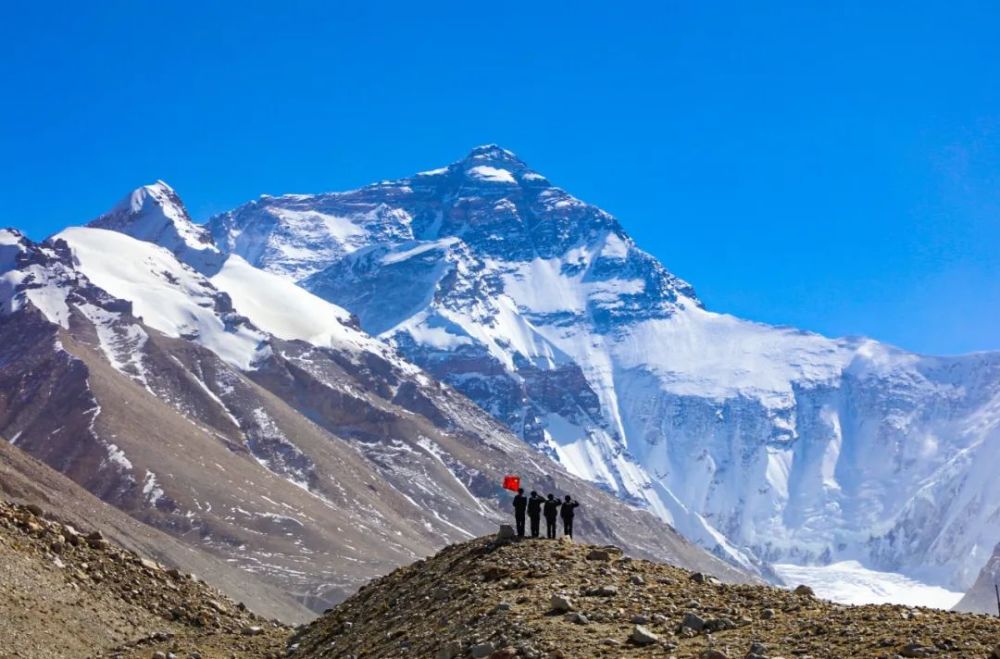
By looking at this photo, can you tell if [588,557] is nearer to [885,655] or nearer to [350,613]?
[350,613]

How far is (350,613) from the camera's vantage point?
44.6 meters

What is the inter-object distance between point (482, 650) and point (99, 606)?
1872cm

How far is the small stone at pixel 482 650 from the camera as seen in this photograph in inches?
1224

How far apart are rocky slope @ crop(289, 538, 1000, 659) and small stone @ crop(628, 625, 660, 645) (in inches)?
1.1

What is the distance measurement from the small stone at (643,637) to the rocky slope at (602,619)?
0.03 metres

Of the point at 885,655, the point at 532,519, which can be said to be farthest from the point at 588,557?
the point at 885,655

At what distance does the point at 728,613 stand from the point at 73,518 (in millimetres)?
174827

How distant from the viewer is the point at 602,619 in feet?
108

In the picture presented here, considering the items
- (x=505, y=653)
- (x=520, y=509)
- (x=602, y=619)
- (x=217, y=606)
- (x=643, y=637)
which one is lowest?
(x=217, y=606)

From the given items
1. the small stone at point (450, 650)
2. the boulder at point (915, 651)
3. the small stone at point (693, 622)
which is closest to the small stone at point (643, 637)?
the small stone at point (693, 622)

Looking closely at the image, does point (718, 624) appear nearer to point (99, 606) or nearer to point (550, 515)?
point (550, 515)

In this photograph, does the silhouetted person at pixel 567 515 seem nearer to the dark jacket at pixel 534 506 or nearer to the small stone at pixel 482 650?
the dark jacket at pixel 534 506

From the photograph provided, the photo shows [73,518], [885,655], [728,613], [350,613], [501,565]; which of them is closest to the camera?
[885,655]

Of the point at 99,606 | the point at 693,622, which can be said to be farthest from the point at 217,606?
the point at 693,622
